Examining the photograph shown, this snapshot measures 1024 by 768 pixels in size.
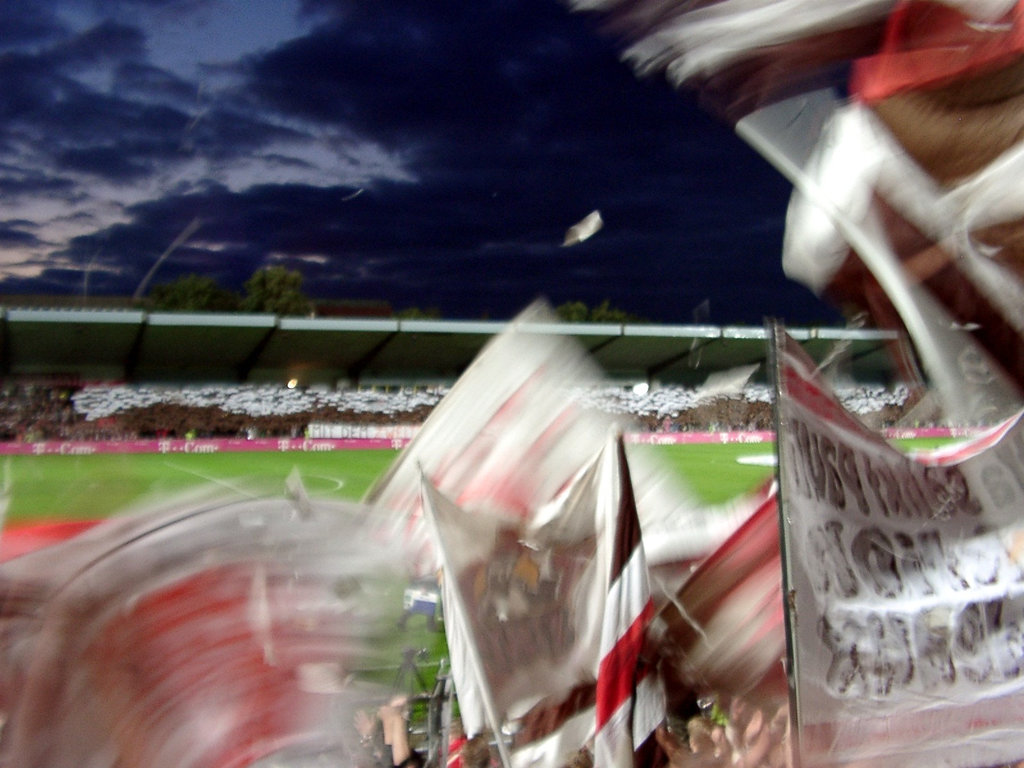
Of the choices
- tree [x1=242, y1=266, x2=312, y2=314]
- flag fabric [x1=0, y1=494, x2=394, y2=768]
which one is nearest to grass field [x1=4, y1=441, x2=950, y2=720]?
flag fabric [x1=0, y1=494, x2=394, y2=768]

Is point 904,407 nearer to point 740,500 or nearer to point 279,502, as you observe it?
point 740,500

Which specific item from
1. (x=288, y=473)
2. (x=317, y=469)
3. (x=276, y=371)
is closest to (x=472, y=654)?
(x=288, y=473)

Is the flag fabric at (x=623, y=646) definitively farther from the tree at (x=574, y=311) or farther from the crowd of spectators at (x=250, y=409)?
the tree at (x=574, y=311)

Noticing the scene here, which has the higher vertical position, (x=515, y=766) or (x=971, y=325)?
(x=971, y=325)

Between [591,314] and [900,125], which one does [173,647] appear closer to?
[900,125]

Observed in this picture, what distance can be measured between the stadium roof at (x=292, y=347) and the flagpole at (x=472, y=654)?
16713 millimetres

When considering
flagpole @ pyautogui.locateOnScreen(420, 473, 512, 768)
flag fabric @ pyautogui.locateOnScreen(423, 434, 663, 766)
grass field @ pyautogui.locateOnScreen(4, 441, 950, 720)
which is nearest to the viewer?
flagpole @ pyautogui.locateOnScreen(420, 473, 512, 768)

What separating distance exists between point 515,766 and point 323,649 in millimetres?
740

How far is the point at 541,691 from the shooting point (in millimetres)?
2949

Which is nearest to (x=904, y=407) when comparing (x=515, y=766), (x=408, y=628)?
(x=515, y=766)

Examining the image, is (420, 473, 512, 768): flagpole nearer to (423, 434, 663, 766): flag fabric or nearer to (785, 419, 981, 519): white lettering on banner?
(423, 434, 663, 766): flag fabric

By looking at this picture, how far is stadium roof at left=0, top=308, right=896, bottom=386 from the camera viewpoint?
67.6 feet

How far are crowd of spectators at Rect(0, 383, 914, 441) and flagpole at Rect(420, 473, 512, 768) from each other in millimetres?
17092

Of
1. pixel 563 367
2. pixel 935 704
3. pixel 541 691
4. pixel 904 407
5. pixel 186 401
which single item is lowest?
pixel 935 704
